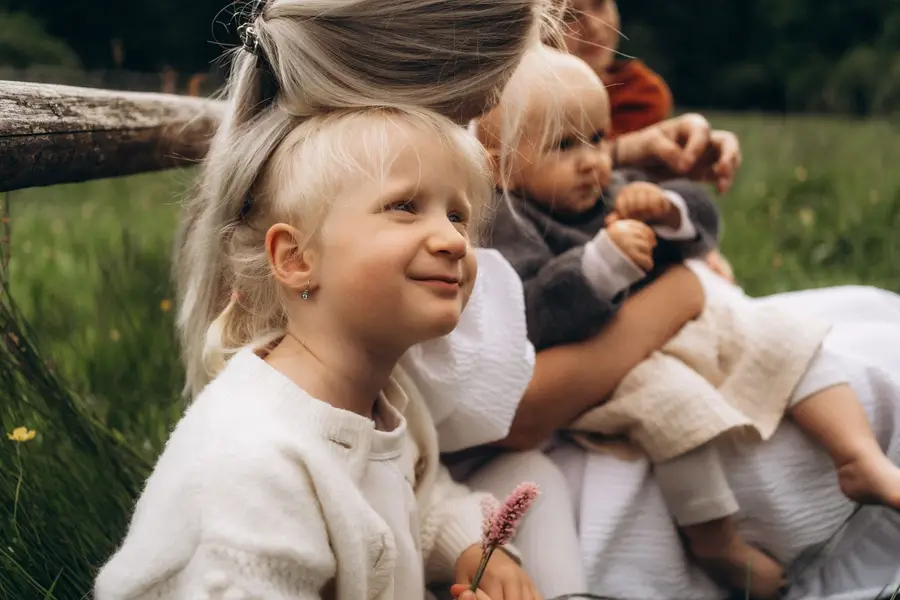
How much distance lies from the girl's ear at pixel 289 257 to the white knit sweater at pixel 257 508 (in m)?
0.11

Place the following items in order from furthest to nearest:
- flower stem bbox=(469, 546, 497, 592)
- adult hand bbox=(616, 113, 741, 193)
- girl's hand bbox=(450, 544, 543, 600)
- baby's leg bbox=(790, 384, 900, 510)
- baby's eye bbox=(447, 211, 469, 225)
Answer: adult hand bbox=(616, 113, 741, 193) → baby's leg bbox=(790, 384, 900, 510) → girl's hand bbox=(450, 544, 543, 600) → baby's eye bbox=(447, 211, 469, 225) → flower stem bbox=(469, 546, 497, 592)

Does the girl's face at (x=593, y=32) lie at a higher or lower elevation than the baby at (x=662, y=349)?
higher

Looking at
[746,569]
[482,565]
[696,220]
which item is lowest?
[746,569]

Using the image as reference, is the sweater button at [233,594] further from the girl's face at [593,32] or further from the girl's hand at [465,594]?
the girl's face at [593,32]

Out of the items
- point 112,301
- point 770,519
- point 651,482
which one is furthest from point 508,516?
point 112,301

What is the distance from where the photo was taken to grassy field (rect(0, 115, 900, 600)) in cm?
158

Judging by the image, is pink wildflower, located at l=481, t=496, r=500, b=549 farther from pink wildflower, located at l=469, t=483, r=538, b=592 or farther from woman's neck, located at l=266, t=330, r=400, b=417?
woman's neck, located at l=266, t=330, r=400, b=417

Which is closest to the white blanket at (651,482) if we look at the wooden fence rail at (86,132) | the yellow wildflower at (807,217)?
the wooden fence rail at (86,132)

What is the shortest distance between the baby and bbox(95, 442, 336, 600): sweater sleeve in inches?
27.7

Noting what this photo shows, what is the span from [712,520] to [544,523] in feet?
1.05

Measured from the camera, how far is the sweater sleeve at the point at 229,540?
1.11 m

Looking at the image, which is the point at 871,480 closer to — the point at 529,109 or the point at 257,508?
the point at 529,109

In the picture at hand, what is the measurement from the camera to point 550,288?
174 cm

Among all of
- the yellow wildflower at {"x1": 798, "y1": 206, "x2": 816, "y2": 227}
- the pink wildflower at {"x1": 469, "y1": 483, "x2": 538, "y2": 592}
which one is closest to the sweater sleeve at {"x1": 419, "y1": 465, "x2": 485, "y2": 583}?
the pink wildflower at {"x1": 469, "y1": 483, "x2": 538, "y2": 592}
